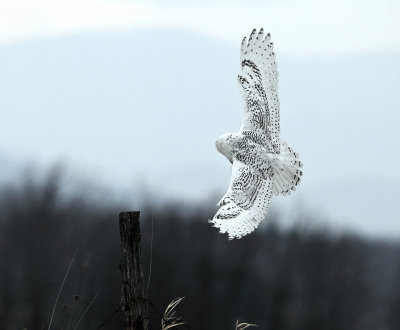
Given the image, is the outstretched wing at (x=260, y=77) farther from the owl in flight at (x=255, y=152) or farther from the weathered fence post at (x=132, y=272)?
the weathered fence post at (x=132, y=272)

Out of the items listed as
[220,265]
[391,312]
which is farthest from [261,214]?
[391,312]

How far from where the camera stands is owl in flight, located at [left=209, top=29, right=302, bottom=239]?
668 centimetres

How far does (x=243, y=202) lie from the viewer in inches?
269

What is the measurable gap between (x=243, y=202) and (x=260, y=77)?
4.92ft

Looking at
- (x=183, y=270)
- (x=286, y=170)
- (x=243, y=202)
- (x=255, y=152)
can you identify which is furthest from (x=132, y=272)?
(x=183, y=270)

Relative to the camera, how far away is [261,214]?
22.5ft

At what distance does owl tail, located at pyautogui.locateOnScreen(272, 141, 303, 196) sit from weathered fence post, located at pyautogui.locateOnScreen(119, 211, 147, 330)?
1657mm

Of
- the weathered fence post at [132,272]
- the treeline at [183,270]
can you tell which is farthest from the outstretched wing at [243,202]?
the treeline at [183,270]

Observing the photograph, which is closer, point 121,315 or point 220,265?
point 121,315

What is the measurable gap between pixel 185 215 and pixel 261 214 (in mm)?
38096

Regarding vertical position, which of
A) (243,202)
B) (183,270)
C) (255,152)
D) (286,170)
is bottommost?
(183,270)

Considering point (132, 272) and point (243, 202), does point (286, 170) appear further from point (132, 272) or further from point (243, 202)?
point (132, 272)

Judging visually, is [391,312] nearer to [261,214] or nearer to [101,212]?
[101,212]

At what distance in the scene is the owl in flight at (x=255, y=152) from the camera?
668cm
